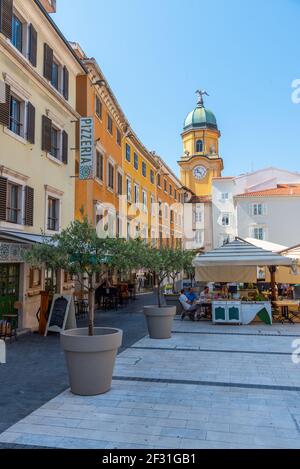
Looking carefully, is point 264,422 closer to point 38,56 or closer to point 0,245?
point 0,245

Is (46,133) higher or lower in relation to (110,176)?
lower

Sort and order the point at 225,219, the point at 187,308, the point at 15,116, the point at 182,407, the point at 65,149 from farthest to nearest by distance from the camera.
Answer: the point at 225,219 < the point at 65,149 < the point at 187,308 < the point at 15,116 < the point at 182,407

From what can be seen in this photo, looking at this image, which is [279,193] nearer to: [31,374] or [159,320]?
[159,320]

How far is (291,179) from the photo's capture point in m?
52.1

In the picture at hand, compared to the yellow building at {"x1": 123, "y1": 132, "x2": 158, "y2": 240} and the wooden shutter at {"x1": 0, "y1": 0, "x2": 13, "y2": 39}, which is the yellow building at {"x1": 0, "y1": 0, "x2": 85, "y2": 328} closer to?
the wooden shutter at {"x1": 0, "y1": 0, "x2": 13, "y2": 39}

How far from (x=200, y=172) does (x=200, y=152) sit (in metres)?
3.78

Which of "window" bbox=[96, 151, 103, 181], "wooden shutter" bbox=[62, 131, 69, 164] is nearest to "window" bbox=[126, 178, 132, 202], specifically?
"window" bbox=[96, 151, 103, 181]

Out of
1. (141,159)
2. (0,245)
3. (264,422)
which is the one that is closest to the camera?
(264,422)

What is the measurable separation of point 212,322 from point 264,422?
9.64 meters

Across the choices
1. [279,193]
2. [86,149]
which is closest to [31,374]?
[86,149]

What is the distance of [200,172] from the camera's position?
188 ft

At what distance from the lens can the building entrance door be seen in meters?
12.5

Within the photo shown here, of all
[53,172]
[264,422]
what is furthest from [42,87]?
[264,422]

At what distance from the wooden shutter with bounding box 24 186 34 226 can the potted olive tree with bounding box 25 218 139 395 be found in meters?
Answer: 5.75
